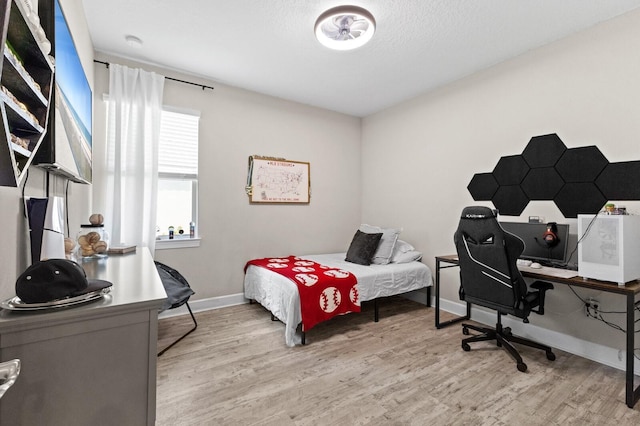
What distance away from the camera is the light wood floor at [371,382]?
1.73 meters

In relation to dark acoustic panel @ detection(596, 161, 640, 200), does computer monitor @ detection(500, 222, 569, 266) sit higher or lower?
lower

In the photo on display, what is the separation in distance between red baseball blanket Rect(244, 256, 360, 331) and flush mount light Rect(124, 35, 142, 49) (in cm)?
247

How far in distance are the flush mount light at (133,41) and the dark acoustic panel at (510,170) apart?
12.0 feet

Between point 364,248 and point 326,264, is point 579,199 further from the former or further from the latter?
point 326,264

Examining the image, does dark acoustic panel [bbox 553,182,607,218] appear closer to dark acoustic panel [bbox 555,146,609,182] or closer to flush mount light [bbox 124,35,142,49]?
dark acoustic panel [bbox 555,146,609,182]

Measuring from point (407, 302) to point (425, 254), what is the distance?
2.22 feet

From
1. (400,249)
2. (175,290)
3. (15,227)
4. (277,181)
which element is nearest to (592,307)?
(400,249)

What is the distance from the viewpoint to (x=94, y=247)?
204cm

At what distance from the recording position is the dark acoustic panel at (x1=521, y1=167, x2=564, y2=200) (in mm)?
2639

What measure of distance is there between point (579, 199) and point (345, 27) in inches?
95.1

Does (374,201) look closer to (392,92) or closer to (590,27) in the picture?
(392,92)

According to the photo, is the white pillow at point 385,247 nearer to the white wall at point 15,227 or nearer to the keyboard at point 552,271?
the keyboard at point 552,271

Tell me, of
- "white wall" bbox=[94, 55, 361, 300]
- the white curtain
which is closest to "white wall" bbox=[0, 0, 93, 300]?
the white curtain

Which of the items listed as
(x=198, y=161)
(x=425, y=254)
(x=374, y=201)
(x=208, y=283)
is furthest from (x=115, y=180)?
(x=425, y=254)
